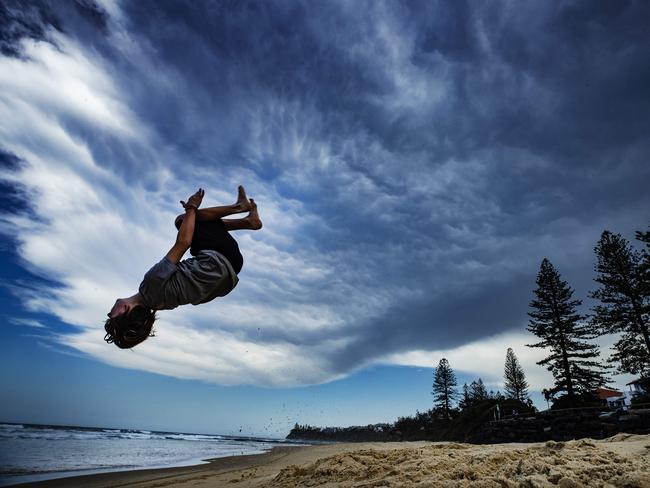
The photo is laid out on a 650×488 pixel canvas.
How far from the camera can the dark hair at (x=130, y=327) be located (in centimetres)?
271

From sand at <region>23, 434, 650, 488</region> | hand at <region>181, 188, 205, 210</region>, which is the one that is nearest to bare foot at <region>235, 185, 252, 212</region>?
hand at <region>181, 188, 205, 210</region>

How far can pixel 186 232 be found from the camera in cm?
297

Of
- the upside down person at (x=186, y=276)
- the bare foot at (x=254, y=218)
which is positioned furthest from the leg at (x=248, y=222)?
the upside down person at (x=186, y=276)

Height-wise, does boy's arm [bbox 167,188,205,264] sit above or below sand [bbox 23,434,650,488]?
above

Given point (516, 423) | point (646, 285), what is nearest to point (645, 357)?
point (646, 285)

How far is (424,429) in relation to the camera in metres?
42.3

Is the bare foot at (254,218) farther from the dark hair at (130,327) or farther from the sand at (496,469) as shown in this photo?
the sand at (496,469)

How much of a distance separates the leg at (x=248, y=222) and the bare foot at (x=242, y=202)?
0.05 metres

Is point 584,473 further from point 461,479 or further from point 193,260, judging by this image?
point 193,260

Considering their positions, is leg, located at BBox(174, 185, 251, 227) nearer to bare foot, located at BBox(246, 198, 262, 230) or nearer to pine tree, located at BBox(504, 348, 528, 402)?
bare foot, located at BBox(246, 198, 262, 230)

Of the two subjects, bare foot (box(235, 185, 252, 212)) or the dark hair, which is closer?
the dark hair

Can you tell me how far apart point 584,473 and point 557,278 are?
104 ft

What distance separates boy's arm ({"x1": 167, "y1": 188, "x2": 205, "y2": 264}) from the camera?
9.37 ft

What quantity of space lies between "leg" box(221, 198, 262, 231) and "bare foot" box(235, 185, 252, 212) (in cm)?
5
